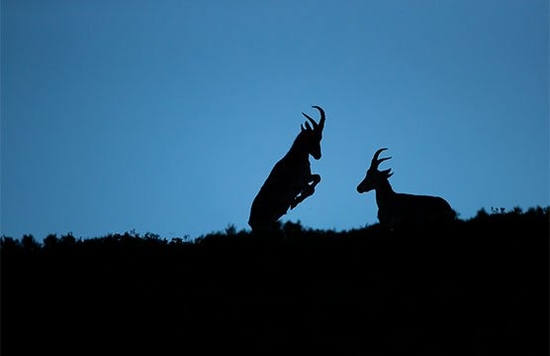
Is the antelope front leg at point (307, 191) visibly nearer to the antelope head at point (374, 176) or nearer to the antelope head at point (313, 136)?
the antelope head at point (313, 136)

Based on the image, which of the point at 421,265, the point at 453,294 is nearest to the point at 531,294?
the point at 453,294

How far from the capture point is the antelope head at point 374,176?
81.7 ft

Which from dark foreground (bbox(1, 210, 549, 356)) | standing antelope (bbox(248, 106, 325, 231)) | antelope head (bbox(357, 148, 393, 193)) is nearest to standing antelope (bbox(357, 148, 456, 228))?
antelope head (bbox(357, 148, 393, 193))

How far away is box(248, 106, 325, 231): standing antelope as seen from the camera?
1997 centimetres

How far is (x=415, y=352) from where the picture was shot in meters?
9.52

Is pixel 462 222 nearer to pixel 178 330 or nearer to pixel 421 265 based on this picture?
pixel 421 265

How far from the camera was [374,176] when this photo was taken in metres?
25.1

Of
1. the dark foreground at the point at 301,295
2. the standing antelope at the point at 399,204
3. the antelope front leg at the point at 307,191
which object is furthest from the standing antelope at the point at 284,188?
the dark foreground at the point at 301,295

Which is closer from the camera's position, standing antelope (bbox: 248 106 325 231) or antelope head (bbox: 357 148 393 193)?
standing antelope (bbox: 248 106 325 231)

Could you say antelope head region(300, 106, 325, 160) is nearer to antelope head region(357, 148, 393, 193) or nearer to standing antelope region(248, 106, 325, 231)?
standing antelope region(248, 106, 325, 231)

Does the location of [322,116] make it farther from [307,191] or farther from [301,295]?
[301,295]

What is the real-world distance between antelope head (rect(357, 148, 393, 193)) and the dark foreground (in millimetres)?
9568

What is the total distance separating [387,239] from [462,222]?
5.95 ft

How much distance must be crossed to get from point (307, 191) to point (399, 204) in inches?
143
